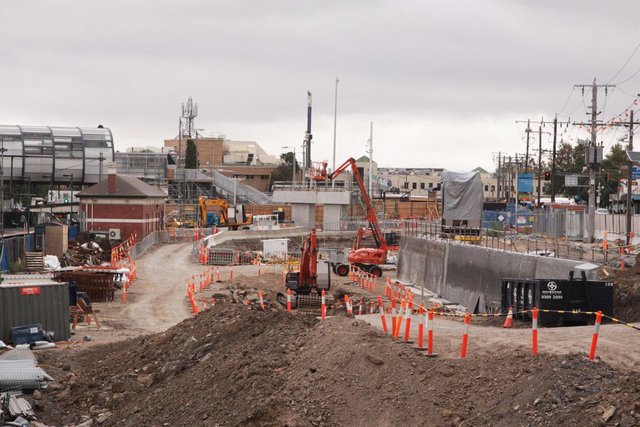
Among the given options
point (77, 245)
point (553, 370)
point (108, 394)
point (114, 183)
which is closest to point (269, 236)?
point (114, 183)

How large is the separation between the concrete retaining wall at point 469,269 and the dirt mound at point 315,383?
15716 millimetres

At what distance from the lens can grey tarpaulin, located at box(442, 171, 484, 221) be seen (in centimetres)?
5788

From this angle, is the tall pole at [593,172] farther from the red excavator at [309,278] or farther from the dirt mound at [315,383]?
the dirt mound at [315,383]

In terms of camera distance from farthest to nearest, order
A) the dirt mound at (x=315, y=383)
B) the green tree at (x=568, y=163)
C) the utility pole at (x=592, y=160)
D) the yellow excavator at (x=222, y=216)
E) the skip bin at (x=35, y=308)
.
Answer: the green tree at (x=568, y=163) → the yellow excavator at (x=222, y=216) → the utility pole at (x=592, y=160) → the skip bin at (x=35, y=308) → the dirt mound at (x=315, y=383)

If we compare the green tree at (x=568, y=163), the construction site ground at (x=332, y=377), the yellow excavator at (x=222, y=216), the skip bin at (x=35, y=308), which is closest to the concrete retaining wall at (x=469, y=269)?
the construction site ground at (x=332, y=377)

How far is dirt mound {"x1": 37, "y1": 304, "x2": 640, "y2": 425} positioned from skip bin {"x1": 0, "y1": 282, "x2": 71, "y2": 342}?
4.94 meters

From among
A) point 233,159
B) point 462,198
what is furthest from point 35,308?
point 233,159

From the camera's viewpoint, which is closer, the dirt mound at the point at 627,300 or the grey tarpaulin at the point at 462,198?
the dirt mound at the point at 627,300

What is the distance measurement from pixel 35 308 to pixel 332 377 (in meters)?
14.8

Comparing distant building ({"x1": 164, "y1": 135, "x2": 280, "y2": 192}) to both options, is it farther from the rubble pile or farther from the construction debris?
the construction debris

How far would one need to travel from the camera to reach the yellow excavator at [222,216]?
90.7 meters

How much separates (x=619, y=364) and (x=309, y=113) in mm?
101941

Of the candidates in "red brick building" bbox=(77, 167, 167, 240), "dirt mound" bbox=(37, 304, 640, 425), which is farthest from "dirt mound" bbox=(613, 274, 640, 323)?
"red brick building" bbox=(77, 167, 167, 240)

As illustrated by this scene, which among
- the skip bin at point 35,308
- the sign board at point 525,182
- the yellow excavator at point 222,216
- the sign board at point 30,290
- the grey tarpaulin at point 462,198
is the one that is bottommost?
the skip bin at point 35,308
